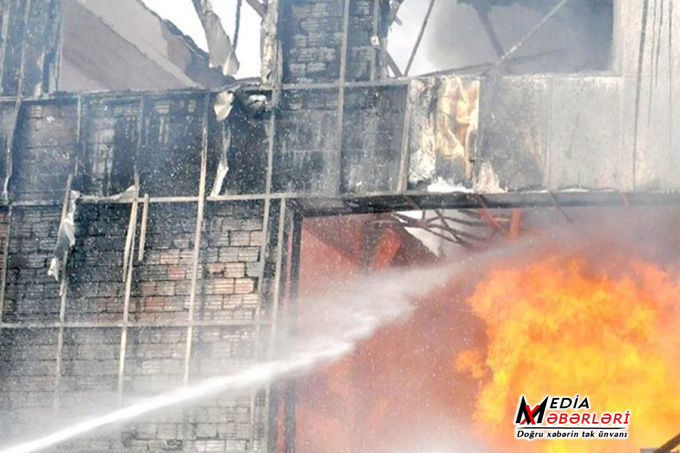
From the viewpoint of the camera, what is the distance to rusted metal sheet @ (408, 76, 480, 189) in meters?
11.4

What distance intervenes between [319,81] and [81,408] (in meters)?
4.86

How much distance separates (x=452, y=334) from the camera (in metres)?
18.4

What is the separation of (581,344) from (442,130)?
22.5 feet

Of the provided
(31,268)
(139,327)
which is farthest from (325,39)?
(31,268)

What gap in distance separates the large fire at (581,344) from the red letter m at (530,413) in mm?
272

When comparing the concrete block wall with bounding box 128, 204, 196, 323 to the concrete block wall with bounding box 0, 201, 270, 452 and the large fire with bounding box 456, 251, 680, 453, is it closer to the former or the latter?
the concrete block wall with bounding box 0, 201, 270, 452

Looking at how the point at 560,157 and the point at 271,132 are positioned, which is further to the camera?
the point at 271,132

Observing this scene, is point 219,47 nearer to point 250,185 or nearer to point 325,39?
point 325,39

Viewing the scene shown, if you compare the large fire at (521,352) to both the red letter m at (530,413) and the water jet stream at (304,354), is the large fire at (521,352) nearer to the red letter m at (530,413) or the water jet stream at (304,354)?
the red letter m at (530,413)

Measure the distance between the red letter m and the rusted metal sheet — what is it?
6.67 meters

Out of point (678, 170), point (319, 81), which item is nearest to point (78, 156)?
point (319, 81)

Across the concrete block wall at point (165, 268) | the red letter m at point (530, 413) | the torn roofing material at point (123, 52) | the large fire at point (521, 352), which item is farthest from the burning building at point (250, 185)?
the torn roofing material at point (123, 52)

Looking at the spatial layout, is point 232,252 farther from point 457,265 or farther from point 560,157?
point 457,265

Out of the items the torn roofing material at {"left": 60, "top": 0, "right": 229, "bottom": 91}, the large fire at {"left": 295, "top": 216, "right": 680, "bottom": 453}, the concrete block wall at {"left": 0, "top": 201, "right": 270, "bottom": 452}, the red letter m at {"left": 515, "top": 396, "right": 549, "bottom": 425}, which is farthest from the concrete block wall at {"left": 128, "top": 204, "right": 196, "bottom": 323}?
the red letter m at {"left": 515, "top": 396, "right": 549, "bottom": 425}
